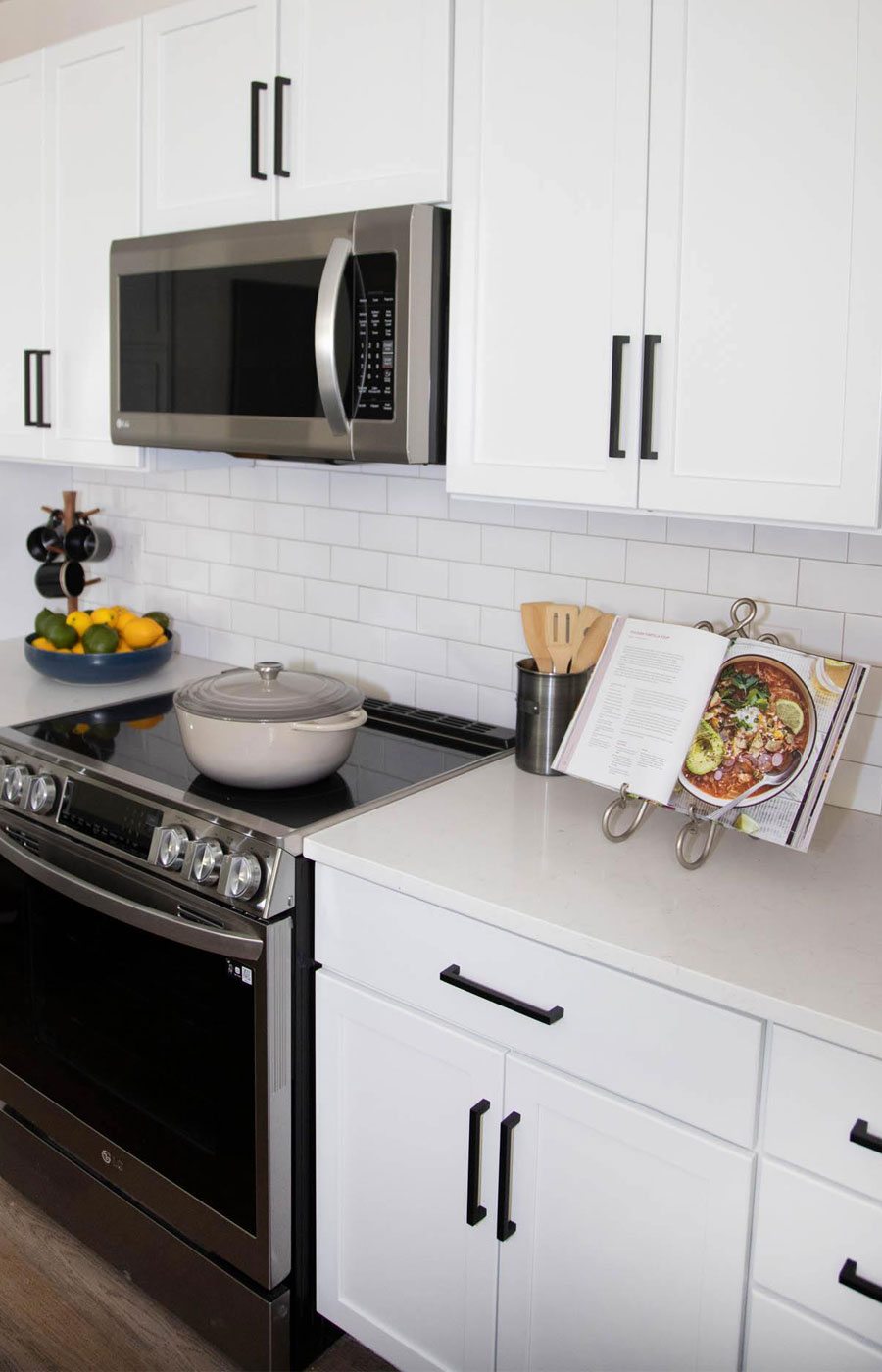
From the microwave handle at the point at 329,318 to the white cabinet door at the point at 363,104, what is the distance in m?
0.12

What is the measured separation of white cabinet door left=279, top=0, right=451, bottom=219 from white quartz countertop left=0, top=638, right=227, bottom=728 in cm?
113

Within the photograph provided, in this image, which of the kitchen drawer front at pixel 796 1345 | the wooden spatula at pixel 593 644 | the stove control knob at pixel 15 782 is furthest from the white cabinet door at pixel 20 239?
the kitchen drawer front at pixel 796 1345

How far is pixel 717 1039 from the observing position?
1.49 m

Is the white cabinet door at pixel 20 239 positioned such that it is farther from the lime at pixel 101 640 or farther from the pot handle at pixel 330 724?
the pot handle at pixel 330 724

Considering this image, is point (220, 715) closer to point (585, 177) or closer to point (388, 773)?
point (388, 773)

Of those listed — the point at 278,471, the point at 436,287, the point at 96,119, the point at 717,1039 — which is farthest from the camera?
the point at 278,471

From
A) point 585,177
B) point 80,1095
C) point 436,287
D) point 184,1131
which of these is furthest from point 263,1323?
point 585,177

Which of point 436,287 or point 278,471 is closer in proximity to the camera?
point 436,287

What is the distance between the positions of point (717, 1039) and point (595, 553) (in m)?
1.04

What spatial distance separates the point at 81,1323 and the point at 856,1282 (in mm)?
1475

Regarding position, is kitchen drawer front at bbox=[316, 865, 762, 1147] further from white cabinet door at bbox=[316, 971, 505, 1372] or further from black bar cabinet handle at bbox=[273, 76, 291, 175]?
black bar cabinet handle at bbox=[273, 76, 291, 175]

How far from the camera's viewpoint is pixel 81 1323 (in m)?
2.24

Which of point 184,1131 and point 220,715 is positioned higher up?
point 220,715

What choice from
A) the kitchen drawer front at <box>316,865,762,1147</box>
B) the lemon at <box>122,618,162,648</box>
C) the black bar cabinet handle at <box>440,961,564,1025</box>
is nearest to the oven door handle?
the kitchen drawer front at <box>316,865,762,1147</box>
